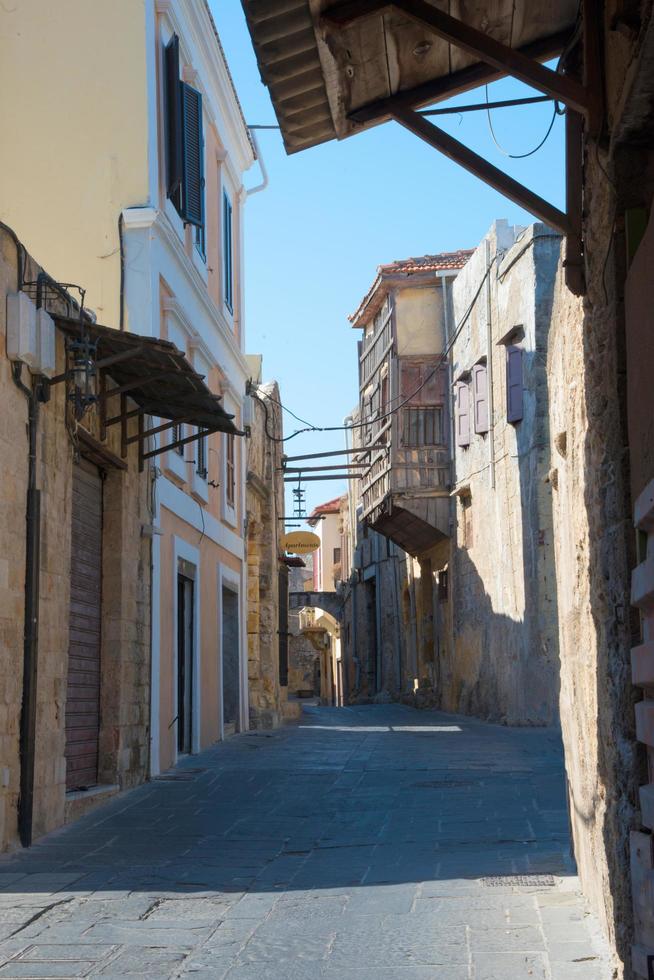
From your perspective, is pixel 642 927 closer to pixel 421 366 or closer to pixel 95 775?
pixel 95 775

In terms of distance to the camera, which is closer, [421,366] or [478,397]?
[478,397]

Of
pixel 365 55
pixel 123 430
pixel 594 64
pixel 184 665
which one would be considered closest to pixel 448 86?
pixel 365 55

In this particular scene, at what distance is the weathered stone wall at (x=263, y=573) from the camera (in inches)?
826

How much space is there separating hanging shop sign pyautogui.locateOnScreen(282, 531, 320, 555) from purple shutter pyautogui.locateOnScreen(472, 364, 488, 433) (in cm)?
549

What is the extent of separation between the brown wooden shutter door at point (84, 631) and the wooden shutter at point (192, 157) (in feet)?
15.6

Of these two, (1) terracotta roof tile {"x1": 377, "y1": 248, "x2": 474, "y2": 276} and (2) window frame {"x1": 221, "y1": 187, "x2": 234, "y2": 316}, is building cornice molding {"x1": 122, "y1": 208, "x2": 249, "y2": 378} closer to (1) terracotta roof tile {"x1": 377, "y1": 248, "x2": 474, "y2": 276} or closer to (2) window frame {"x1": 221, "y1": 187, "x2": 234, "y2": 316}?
(2) window frame {"x1": 221, "y1": 187, "x2": 234, "y2": 316}

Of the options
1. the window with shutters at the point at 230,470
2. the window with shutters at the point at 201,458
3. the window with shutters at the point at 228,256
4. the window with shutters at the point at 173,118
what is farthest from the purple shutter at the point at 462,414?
the window with shutters at the point at 173,118

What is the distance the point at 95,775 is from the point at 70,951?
18.5ft

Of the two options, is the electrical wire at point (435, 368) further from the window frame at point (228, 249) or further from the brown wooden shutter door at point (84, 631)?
the brown wooden shutter door at point (84, 631)

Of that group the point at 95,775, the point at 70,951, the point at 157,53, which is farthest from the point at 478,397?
the point at 70,951

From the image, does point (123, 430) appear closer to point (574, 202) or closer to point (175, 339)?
point (175, 339)

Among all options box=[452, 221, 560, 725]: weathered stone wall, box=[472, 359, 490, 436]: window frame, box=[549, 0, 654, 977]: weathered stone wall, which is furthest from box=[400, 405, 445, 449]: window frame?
box=[549, 0, 654, 977]: weathered stone wall

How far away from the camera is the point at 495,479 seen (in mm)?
21172

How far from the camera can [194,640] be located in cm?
1527
